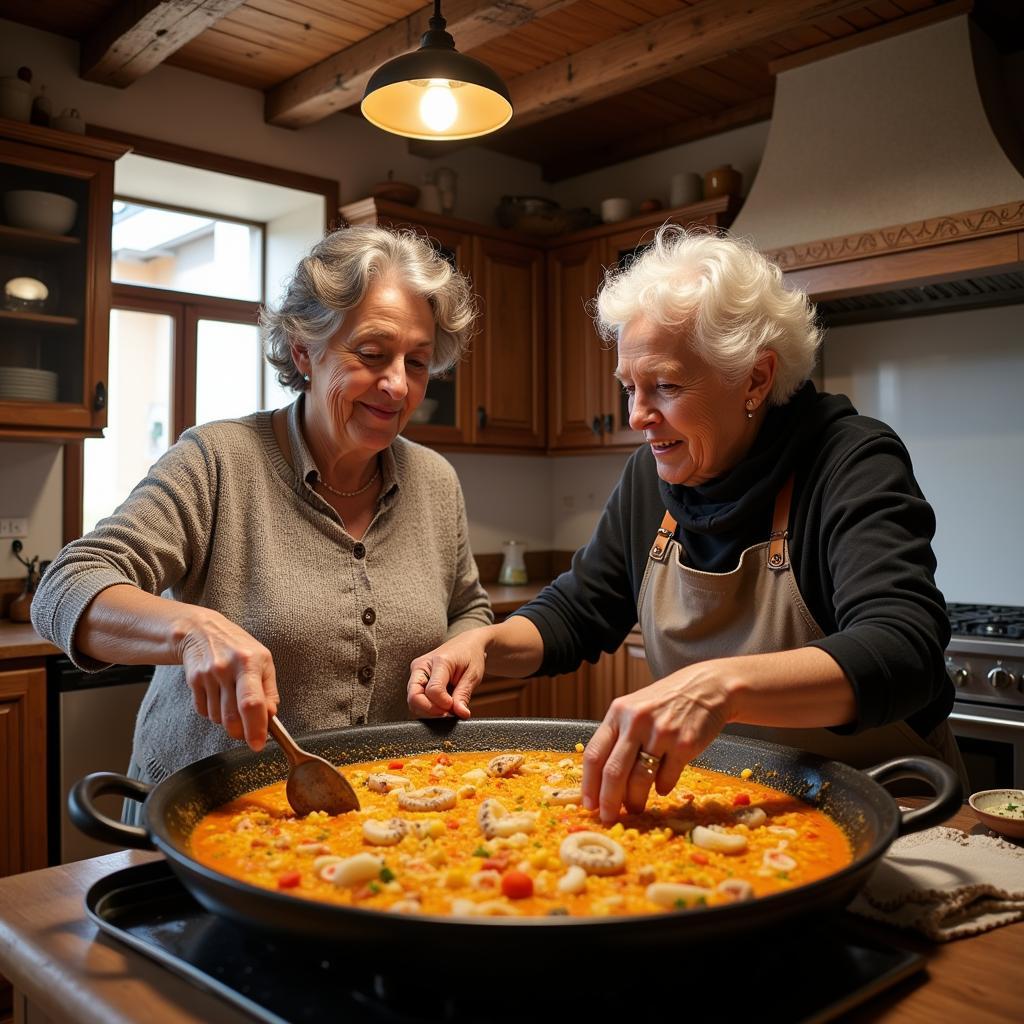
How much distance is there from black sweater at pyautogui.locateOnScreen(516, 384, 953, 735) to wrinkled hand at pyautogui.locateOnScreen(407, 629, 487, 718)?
8.2 inches

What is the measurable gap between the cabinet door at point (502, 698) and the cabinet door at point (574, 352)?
1.28 metres

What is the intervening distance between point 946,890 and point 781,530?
0.67 m

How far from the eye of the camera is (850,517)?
1376mm

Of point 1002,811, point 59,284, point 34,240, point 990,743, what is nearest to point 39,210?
point 34,240

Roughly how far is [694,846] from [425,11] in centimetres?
314

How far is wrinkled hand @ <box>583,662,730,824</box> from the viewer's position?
104 centimetres

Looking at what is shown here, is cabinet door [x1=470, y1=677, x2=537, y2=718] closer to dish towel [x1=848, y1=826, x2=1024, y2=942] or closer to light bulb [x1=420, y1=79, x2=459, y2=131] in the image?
light bulb [x1=420, y1=79, x2=459, y2=131]

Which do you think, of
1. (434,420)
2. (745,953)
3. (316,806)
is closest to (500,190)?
(434,420)

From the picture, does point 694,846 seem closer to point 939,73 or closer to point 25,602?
point 25,602

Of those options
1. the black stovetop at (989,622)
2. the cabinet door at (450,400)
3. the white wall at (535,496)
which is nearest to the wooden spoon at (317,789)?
the black stovetop at (989,622)

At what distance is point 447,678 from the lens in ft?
5.10

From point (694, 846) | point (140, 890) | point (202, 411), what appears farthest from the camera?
point (202, 411)

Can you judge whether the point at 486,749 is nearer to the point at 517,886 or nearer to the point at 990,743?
the point at 517,886

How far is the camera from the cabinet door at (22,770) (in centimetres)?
285
